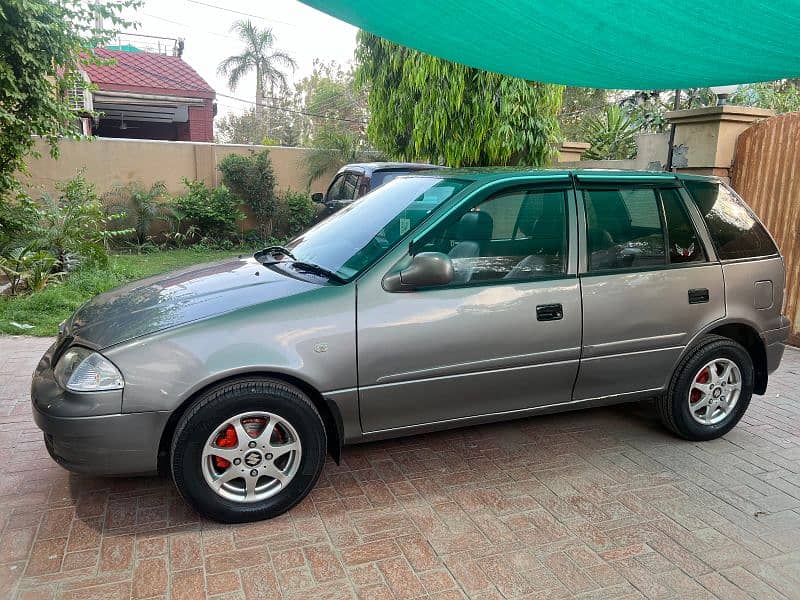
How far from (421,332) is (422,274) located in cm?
31

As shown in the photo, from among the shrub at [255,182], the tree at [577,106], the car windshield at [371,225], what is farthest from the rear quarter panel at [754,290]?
the tree at [577,106]

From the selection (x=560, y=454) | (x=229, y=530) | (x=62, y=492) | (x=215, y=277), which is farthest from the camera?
(x=560, y=454)

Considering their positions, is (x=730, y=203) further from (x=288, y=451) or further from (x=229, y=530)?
(x=229, y=530)

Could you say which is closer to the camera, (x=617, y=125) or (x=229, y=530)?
(x=229, y=530)

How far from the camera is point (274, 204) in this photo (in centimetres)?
1429

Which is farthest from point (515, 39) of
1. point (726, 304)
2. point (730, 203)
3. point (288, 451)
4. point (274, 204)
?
point (274, 204)

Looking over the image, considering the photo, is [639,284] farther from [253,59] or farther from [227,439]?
[253,59]

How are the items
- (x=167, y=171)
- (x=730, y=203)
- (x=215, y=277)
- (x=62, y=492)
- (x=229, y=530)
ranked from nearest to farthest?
(x=229, y=530) < (x=62, y=492) < (x=215, y=277) < (x=730, y=203) < (x=167, y=171)

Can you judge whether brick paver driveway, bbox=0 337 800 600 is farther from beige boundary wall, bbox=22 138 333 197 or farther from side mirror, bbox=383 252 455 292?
beige boundary wall, bbox=22 138 333 197

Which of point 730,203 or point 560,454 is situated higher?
point 730,203

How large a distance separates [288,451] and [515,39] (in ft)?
11.0

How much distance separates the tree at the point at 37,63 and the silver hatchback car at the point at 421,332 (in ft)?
15.4

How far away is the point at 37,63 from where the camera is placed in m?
7.22

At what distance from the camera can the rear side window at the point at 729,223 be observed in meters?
4.26
